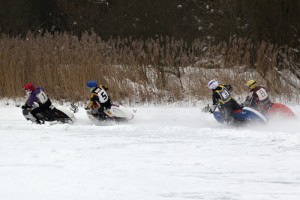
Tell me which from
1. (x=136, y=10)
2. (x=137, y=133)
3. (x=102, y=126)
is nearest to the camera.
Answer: (x=137, y=133)

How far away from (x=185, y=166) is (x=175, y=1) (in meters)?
24.6

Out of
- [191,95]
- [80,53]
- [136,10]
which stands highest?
[136,10]

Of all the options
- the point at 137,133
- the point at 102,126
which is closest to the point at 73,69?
the point at 102,126

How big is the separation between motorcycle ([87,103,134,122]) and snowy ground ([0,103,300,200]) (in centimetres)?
27

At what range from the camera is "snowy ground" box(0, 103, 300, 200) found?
6.73m

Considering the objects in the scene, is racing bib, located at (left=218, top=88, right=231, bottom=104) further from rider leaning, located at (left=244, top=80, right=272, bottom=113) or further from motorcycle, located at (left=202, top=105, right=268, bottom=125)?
rider leaning, located at (left=244, top=80, right=272, bottom=113)

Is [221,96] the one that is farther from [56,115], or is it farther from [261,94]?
[56,115]

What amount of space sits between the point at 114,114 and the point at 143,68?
310 centimetres

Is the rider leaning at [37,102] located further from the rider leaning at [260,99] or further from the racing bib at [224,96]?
the rider leaning at [260,99]

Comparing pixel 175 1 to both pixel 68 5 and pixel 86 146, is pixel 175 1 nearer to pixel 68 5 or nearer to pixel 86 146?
pixel 68 5

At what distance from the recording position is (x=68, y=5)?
36.0m

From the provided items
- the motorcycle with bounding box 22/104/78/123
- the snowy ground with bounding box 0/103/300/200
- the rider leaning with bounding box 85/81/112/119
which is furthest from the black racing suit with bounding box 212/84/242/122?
the motorcycle with bounding box 22/104/78/123

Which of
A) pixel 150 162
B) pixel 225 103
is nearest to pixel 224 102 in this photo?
pixel 225 103

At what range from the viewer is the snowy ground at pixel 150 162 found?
6.73 metres
